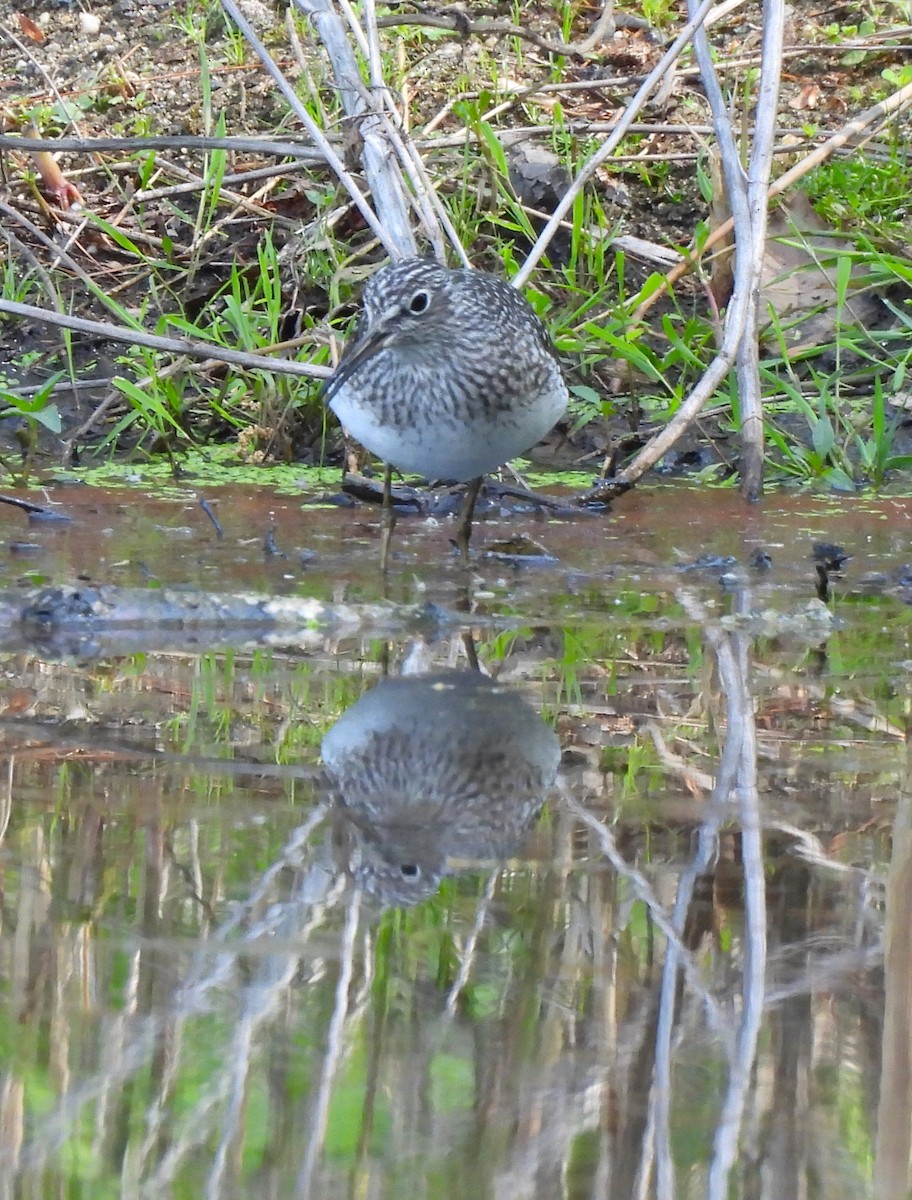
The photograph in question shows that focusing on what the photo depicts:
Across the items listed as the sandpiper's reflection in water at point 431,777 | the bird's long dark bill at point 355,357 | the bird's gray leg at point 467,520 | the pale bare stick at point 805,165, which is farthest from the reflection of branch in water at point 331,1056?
the pale bare stick at point 805,165

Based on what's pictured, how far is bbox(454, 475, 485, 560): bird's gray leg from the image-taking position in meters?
5.59

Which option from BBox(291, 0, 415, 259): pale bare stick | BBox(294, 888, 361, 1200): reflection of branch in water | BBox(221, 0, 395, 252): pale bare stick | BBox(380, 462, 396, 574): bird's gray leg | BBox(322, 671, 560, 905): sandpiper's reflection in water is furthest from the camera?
BBox(291, 0, 415, 259): pale bare stick

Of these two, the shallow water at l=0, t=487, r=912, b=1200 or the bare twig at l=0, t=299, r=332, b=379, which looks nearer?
the shallow water at l=0, t=487, r=912, b=1200

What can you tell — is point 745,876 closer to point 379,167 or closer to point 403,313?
point 403,313

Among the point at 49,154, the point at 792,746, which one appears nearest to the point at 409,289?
the point at 792,746

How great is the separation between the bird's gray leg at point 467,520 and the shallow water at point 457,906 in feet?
2.97

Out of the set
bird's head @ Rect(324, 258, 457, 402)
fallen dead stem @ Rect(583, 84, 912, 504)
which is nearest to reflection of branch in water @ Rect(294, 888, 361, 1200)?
bird's head @ Rect(324, 258, 457, 402)

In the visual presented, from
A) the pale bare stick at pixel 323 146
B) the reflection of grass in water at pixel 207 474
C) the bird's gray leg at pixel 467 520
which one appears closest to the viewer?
the bird's gray leg at pixel 467 520

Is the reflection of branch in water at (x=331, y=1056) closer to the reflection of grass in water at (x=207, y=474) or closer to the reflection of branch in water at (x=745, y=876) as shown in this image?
the reflection of branch in water at (x=745, y=876)

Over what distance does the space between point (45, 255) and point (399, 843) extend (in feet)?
19.1

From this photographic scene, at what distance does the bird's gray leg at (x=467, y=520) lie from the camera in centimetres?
559

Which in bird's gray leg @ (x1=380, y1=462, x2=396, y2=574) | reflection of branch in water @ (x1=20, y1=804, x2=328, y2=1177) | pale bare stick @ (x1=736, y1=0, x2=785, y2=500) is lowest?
reflection of branch in water @ (x1=20, y1=804, x2=328, y2=1177)

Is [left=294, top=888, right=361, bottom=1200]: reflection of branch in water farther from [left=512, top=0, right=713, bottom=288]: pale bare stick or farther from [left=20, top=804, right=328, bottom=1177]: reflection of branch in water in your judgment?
[left=512, top=0, right=713, bottom=288]: pale bare stick

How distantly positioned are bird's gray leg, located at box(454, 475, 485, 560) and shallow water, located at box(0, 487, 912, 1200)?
91cm
